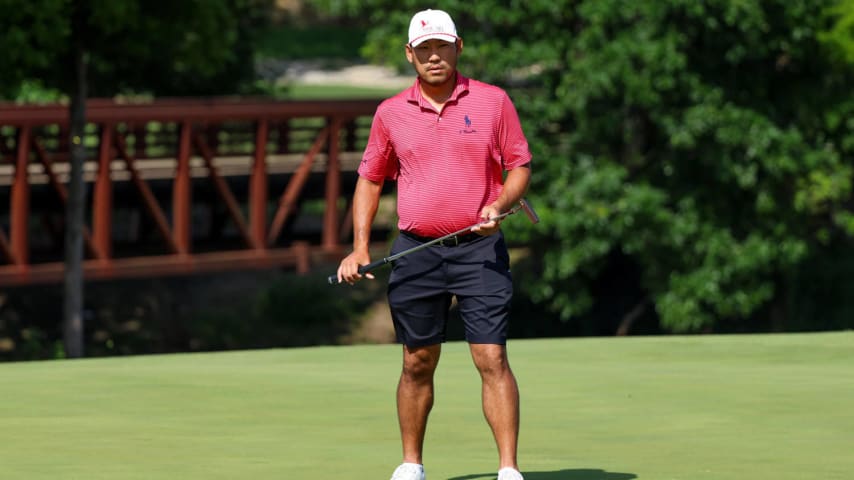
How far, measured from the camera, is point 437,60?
6609mm

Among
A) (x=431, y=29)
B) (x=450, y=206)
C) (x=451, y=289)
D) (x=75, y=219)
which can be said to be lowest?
(x=75, y=219)

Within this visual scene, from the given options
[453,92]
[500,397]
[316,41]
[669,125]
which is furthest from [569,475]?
[316,41]

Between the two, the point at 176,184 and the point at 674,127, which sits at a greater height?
the point at 674,127

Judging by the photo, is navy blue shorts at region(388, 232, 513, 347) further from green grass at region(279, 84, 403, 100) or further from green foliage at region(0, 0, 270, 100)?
green grass at region(279, 84, 403, 100)

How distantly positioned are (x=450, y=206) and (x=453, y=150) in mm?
191

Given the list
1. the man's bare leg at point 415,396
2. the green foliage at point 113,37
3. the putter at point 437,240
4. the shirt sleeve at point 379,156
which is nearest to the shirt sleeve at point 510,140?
the putter at point 437,240

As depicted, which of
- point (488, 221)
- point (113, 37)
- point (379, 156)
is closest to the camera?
point (488, 221)

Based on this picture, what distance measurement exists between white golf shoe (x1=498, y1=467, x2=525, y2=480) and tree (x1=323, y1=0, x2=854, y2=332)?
20.9 m

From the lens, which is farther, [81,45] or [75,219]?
[75,219]

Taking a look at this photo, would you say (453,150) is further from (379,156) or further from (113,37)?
(113,37)

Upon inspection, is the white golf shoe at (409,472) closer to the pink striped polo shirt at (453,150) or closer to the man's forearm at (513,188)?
the pink striped polo shirt at (453,150)

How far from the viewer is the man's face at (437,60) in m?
6.58

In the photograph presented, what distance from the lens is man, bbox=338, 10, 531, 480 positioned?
658 cm

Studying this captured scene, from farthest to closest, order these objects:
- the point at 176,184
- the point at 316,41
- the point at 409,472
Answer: the point at 316,41
the point at 176,184
the point at 409,472
